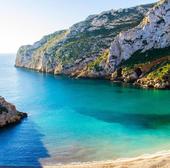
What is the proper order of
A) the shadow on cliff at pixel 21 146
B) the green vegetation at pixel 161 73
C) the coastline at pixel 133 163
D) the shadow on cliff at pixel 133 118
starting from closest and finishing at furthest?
the coastline at pixel 133 163 → the shadow on cliff at pixel 21 146 → the shadow on cliff at pixel 133 118 → the green vegetation at pixel 161 73

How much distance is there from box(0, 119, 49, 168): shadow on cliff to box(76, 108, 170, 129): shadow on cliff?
69.7 ft

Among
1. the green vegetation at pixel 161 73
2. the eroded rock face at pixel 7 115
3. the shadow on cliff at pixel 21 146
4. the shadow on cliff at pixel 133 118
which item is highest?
the green vegetation at pixel 161 73

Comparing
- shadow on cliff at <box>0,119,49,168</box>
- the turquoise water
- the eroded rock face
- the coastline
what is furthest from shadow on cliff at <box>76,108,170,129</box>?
the coastline

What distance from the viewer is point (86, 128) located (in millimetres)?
101438

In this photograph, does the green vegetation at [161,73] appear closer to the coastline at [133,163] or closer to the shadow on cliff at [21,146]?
the shadow on cliff at [21,146]

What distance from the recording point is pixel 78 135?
9388 centimetres

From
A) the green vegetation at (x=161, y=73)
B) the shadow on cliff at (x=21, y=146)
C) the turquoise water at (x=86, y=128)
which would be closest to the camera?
the shadow on cliff at (x=21, y=146)

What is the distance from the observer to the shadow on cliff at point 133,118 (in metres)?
103

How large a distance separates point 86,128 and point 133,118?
17.6m

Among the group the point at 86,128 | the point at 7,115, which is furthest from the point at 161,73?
the point at 7,115

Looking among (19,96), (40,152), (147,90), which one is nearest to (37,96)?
(19,96)

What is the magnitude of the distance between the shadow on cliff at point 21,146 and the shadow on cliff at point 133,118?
2125 cm

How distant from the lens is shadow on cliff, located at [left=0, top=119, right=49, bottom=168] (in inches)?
3024

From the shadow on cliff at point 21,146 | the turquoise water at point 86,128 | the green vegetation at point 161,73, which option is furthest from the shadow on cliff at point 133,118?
the green vegetation at point 161,73
